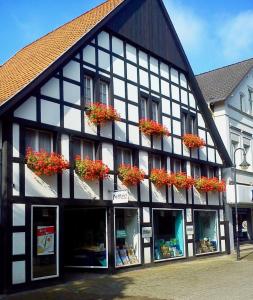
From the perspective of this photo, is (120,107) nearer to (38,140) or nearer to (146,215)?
(146,215)

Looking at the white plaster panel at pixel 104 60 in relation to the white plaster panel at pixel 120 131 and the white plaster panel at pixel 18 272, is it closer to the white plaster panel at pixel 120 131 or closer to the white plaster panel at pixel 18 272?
the white plaster panel at pixel 120 131

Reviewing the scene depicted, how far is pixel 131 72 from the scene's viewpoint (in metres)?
18.7

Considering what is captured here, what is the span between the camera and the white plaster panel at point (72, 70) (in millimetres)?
15567

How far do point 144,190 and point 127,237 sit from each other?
193 centimetres

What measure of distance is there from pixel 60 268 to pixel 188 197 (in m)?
8.24

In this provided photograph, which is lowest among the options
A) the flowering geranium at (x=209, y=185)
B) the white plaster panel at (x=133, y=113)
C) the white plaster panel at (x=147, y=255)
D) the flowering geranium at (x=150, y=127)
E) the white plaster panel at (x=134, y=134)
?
the white plaster panel at (x=147, y=255)

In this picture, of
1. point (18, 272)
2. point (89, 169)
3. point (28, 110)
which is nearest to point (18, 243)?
point (18, 272)

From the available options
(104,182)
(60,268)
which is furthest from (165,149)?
(60,268)

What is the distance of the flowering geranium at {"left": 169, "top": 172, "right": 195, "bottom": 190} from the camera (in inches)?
762

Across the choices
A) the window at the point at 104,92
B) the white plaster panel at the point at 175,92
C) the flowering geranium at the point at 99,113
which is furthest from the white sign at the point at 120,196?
the white plaster panel at the point at 175,92

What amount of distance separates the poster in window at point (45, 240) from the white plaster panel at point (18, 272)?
0.78m

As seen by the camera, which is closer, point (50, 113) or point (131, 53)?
point (50, 113)

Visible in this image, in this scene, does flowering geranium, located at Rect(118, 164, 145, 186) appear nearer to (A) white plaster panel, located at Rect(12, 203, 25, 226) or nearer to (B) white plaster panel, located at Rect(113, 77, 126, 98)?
(B) white plaster panel, located at Rect(113, 77, 126, 98)

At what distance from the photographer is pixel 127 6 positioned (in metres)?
18.8
